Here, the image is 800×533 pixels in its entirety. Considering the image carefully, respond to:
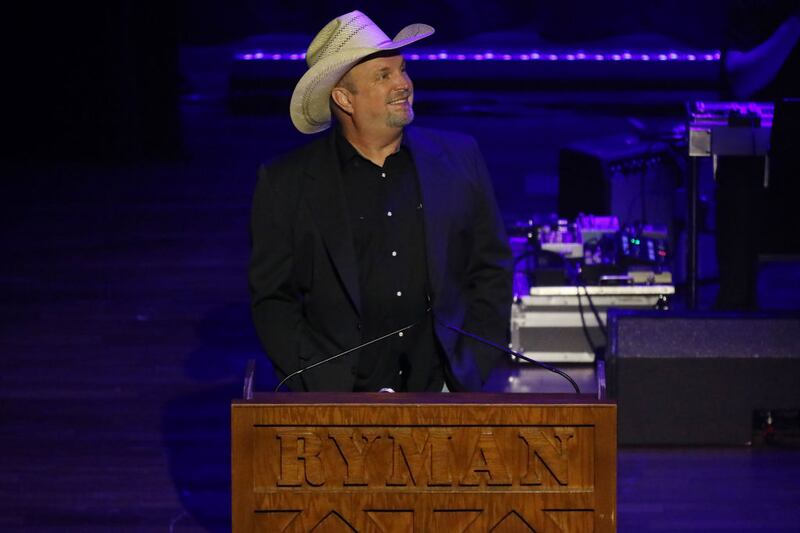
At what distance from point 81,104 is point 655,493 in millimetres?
8684

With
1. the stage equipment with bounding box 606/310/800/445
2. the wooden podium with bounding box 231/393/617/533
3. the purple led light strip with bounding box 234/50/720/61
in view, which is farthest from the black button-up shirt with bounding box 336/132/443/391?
the purple led light strip with bounding box 234/50/720/61

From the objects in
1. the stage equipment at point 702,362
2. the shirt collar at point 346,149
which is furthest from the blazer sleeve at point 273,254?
the stage equipment at point 702,362

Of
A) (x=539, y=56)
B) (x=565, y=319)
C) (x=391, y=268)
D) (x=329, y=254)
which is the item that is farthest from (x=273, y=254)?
(x=539, y=56)

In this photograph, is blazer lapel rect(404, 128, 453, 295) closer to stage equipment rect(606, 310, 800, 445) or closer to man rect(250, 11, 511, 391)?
man rect(250, 11, 511, 391)

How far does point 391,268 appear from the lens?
351 cm

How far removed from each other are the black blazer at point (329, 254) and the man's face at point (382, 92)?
0.16 meters

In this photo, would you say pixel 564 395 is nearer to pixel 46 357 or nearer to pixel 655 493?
pixel 655 493

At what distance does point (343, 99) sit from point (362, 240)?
33 cm

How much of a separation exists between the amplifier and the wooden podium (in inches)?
152

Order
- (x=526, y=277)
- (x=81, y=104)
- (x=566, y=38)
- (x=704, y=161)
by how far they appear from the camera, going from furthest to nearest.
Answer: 1. (x=566, y=38)
2. (x=81, y=104)
3. (x=704, y=161)
4. (x=526, y=277)

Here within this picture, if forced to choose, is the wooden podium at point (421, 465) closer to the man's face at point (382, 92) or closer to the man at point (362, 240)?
the man at point (362, 240)

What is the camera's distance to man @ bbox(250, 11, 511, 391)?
346cm

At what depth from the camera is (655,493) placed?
4.93m

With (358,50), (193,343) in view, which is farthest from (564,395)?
(193,343)
